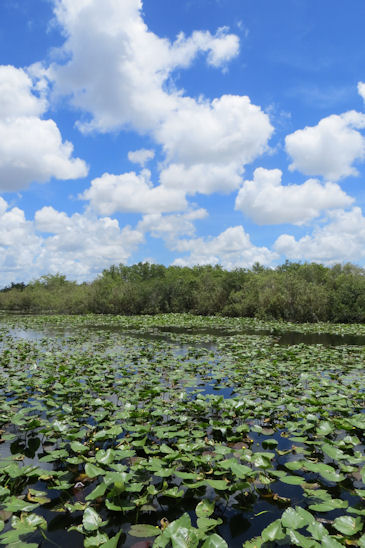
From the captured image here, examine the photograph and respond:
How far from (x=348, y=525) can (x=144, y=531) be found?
53.8 inches

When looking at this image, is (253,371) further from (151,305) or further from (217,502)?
(151,305)

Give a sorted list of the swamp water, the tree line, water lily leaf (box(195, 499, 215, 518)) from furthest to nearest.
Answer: the tree line < water lily leaf (box(195, 499, 215, 518)) < the swamp water

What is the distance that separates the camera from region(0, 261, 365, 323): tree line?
22375mm

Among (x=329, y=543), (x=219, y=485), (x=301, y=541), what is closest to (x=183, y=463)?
(x=219, y=485)

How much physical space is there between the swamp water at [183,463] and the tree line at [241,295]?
1685cm

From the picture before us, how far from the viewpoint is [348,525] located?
2.28 metres

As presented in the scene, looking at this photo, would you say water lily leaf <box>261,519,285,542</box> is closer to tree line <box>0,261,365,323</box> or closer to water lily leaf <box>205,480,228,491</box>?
water lily leaf <box>205,480,228,491</box>

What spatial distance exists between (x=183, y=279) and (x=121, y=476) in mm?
32027

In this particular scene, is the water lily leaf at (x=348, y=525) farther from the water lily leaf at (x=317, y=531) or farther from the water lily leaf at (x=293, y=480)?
the water lily leaf at (x=293, y=480)

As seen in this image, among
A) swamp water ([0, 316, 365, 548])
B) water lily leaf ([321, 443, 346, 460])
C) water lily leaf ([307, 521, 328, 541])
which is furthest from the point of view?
water lily leaf ([321, 443, 346, 460])

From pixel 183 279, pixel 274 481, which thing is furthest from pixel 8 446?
pixel 183 279

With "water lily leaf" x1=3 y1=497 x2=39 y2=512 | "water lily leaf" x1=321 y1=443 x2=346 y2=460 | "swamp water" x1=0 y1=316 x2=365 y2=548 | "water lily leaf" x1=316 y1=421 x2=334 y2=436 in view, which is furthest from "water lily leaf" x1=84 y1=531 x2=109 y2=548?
"water lily leaf" x1=316 y1=421 x2=334 y2=436

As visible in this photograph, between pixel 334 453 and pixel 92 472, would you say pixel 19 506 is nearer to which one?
pixel 92 472

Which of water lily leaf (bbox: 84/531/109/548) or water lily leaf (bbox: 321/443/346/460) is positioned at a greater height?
water lily leaf (bbox: 321/443/346/460)
